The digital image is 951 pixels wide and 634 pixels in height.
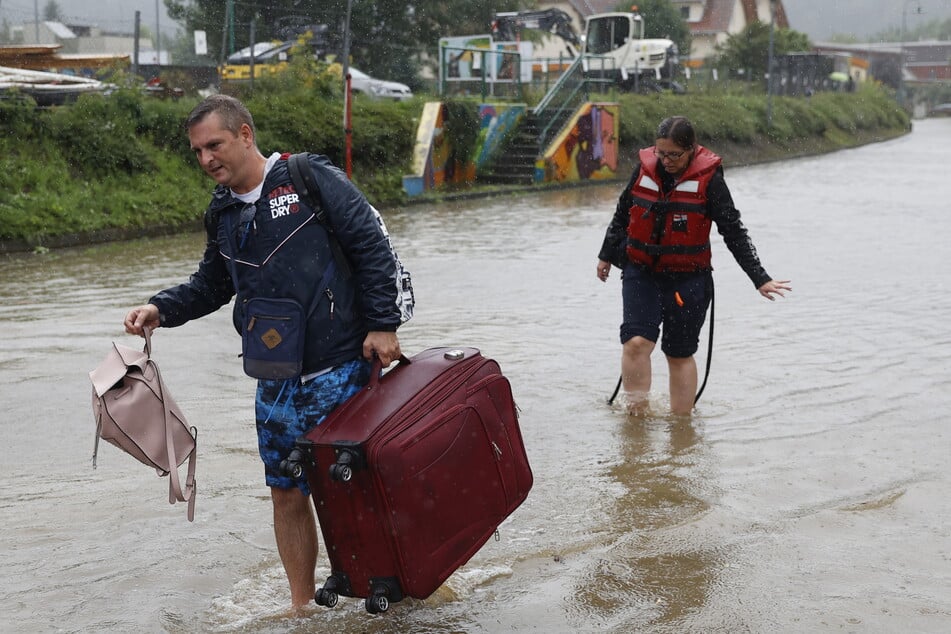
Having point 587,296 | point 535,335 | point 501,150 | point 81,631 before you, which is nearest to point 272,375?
point 81,631

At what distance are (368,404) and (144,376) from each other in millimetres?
704

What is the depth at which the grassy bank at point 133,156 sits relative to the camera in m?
15.5

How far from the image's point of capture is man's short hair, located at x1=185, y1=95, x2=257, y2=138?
366 centimetres

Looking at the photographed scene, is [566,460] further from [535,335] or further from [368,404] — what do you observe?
[535,335]

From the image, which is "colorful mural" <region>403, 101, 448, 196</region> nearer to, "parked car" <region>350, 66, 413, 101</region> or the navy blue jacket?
"parked car" <region>350, 66, 413, 101</region>

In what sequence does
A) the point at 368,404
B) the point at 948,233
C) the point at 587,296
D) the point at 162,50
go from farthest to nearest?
1. the point at 162,50
2. the point at 948,233
3. the point at 587,296
4. the point at 368,404

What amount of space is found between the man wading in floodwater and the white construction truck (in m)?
32.6

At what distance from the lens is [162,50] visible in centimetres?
2889

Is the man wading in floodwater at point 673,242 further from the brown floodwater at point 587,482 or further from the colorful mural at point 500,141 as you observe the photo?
the colorful mural at point 500,141

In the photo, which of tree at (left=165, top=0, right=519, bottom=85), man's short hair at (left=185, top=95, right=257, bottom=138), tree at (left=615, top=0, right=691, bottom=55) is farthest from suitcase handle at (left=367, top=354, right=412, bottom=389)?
tree at (left=615, top=0, right=691, bottom=55)

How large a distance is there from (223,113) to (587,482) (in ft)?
9.16

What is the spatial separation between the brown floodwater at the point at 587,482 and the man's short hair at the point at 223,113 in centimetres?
168

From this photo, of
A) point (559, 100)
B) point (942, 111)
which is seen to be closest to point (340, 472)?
point (559, 100)

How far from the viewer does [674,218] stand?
6105 millimetres
